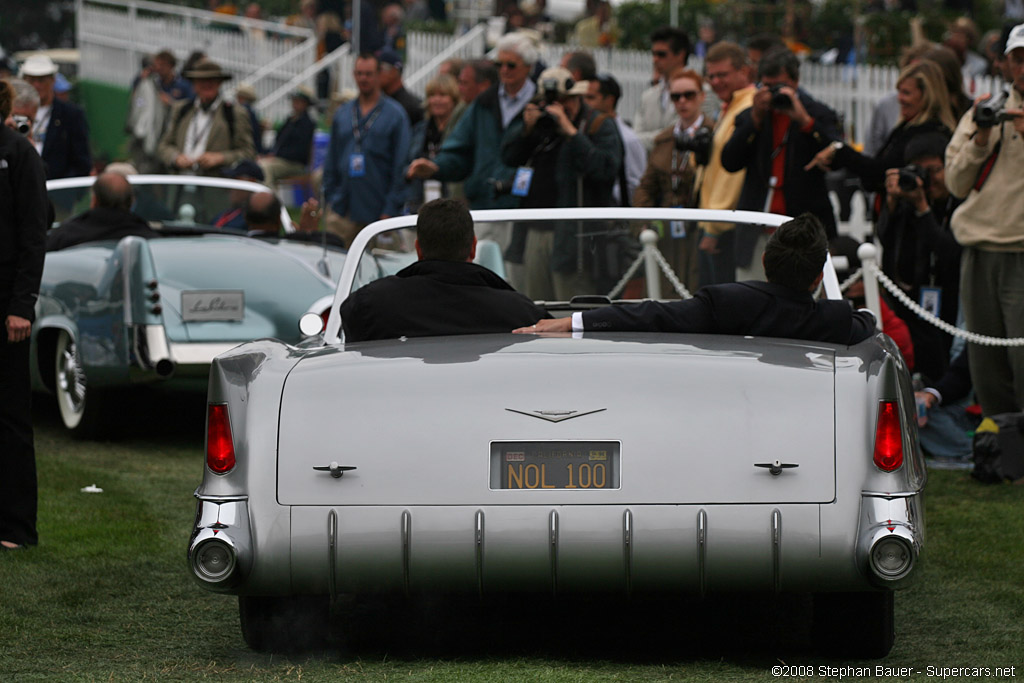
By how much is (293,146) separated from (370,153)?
8.05 metres

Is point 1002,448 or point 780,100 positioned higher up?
point 780,100

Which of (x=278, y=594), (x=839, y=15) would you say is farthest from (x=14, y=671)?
(x=839, y=15)

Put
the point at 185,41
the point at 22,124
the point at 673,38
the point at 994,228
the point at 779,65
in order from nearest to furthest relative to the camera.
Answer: the point at 994,228
the point at 22,124
the point at 779,65
the point at 673,38
the point at 185,41

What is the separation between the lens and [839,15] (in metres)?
24.5

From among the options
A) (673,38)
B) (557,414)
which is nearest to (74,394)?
(673,38)

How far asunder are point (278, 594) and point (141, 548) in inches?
95.9

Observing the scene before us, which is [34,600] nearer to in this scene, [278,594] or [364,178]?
[278,594]

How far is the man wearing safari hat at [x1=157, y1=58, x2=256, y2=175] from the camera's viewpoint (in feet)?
48.9

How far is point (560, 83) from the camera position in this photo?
9992 millimetres

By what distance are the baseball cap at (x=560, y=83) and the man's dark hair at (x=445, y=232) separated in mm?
4538

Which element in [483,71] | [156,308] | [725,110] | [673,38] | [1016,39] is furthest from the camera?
[483,71]

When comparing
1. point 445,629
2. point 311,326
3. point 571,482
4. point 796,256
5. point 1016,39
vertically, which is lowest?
point 445,629

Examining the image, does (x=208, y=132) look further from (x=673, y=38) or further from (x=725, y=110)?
(x=725, y=110)

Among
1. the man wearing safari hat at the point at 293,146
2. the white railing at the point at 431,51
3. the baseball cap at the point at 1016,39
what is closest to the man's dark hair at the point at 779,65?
the baseball cap at the point at 1016,39
